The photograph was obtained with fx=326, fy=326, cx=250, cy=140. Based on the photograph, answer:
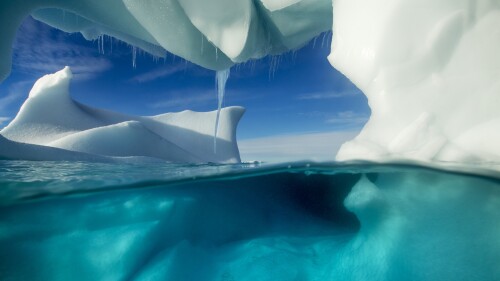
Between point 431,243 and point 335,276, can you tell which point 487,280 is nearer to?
point 431,243

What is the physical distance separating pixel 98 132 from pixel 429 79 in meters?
8.56

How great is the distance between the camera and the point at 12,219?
13.5 feet

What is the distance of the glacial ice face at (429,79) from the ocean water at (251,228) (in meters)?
0.38

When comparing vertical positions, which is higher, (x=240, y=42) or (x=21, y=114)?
(x=240, y=42)

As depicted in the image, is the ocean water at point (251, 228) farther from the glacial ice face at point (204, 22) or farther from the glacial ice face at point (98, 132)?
the glacial ice face at point (204, 22)

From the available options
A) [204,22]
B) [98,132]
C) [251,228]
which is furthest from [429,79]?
[98,132]

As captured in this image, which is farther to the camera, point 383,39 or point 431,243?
point 383,39

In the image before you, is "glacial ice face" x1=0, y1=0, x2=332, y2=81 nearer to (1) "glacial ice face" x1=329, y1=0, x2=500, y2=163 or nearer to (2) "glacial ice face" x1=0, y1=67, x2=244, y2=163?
(1) "glacial ice face" x1=329, y1=0, x2=500, y2=163

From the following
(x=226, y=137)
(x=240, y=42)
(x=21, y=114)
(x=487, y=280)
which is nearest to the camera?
(x=487, y=280)

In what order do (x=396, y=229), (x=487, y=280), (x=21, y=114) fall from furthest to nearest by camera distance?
(x=21, y=114) → (x=396, y=229) → (x=487, y=280)

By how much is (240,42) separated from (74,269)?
204 inches

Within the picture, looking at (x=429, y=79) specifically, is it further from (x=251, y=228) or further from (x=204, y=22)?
(x=204, y=22)

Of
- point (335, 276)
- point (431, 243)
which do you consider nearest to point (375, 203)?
point (431, 243)

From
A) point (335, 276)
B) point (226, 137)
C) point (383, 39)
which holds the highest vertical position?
point (383, 39)
